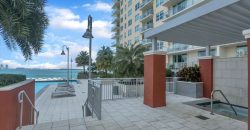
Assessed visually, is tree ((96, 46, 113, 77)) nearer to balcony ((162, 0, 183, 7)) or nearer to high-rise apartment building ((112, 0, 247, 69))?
high-rise apartment building ((112, 0, 247, 69))

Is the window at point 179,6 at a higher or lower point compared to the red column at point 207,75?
higher

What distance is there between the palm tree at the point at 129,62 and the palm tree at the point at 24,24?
7491mm

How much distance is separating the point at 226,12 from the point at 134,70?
9626 mm

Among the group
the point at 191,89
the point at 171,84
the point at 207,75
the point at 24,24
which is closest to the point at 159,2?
the point at 171,84

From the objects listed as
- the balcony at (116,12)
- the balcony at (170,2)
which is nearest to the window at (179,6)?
the balcony at (170,2)

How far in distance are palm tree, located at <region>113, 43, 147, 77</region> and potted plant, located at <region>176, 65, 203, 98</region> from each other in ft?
12.3

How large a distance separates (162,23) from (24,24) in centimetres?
2644

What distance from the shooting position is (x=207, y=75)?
982 centimetres

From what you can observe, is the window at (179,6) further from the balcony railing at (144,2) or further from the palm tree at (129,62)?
the palm tree at (129,62)

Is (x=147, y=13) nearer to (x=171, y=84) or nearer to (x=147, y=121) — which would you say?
(x=171, y=84)

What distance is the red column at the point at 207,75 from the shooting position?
9656 millimetres

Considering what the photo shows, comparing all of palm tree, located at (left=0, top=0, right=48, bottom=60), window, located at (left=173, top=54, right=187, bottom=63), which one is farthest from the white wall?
window, located at (left=173, top=54, right=187, bottom=63)

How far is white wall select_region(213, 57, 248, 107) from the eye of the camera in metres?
8.02

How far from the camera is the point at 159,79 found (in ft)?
25.0
